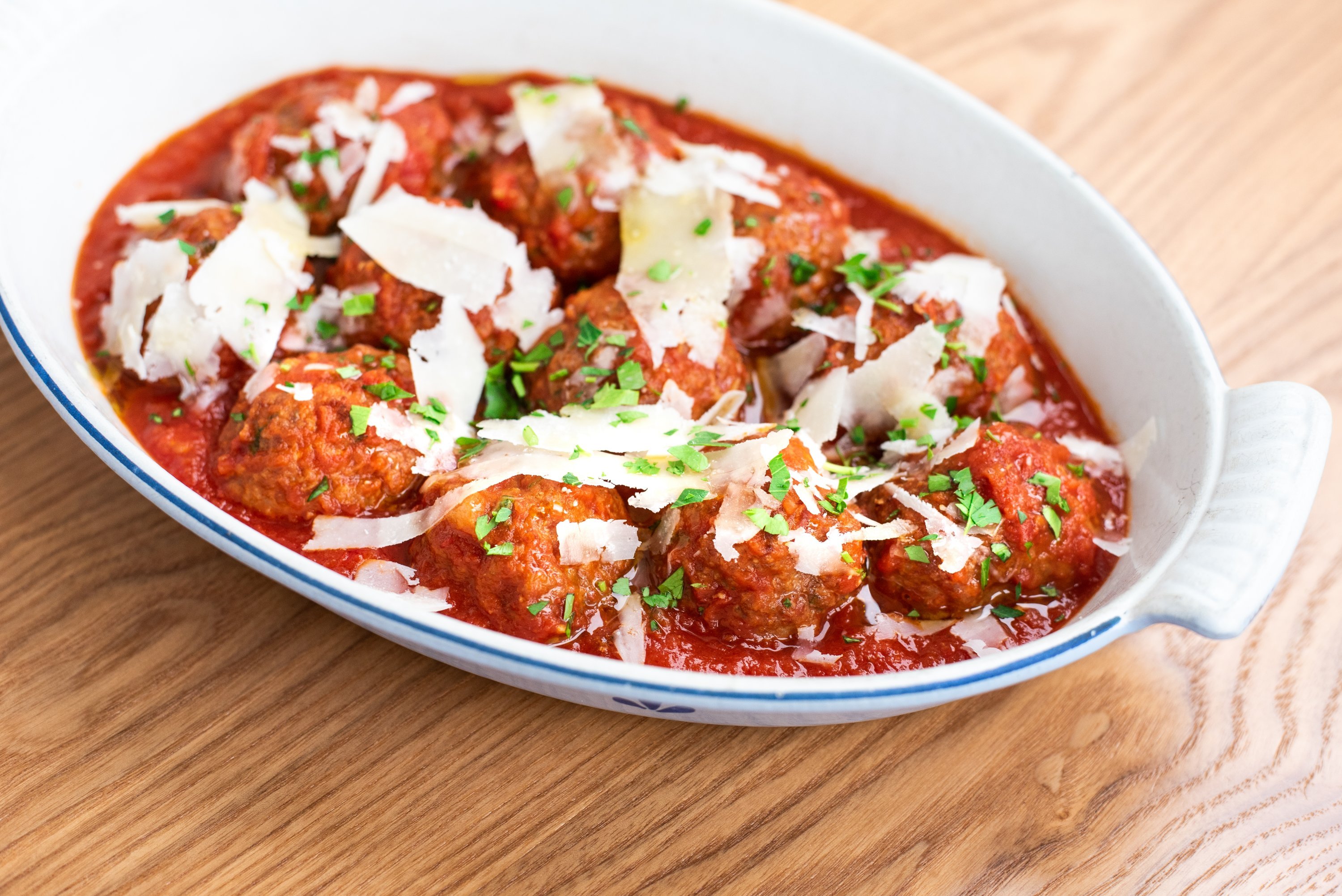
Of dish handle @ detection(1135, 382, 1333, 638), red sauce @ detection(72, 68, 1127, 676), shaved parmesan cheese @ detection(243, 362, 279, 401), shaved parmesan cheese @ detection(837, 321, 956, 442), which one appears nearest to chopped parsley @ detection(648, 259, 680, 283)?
shaved parmesan cheese @ detection(837, 321, 956, 442)

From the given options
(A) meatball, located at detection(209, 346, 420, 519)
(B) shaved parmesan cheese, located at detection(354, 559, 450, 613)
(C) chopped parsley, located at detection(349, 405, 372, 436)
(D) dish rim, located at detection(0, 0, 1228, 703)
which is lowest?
(B) shaved parmesan cheese, located at detection(354, 559, 450, 613)

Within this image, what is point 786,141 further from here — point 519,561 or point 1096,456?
point 519,561

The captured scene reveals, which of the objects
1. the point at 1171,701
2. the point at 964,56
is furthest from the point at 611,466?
the point at 964,56

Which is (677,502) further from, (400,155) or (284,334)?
(400,155)

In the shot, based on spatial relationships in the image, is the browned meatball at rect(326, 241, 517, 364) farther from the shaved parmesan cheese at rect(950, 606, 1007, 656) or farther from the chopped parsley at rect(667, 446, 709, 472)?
the shaved parmesan cheese at rect(950, 606, 1007, 656)

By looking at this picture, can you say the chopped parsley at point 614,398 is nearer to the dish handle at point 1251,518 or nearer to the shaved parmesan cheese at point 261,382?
the shaved parmesan cheese at point 261,382
